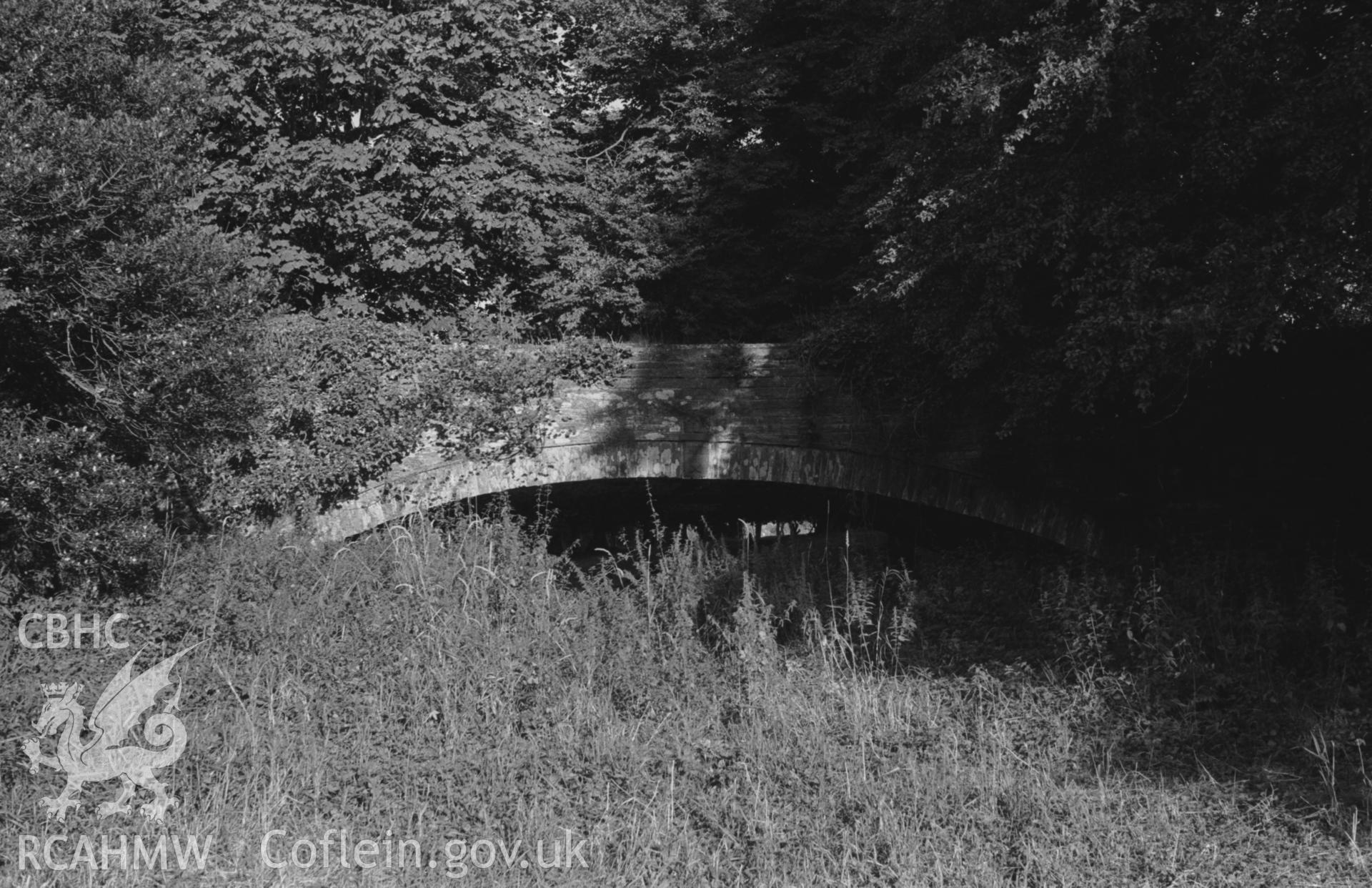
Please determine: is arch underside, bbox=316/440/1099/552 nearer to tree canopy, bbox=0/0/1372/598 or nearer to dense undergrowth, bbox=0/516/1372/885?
tree canopy, bbox=0/0/1372/598

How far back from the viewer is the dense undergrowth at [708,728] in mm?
4695

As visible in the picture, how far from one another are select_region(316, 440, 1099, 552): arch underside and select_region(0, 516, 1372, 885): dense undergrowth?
721 mm

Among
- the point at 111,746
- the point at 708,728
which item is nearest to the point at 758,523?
the point at 708,728

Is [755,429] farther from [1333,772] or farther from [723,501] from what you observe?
[1333,772]

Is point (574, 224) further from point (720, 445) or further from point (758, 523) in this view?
point (720, 445)

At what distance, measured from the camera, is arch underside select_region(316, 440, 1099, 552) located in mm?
8492

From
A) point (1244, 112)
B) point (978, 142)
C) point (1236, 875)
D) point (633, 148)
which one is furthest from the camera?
point (633, 148)

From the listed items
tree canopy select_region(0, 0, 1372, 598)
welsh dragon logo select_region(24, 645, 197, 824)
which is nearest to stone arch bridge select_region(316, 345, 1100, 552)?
tree canopy select_region(0, 0, 1372, 598)

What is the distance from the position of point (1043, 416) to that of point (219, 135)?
866 centimetres

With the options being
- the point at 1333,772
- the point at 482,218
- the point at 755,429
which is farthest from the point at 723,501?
the point at 1333,772

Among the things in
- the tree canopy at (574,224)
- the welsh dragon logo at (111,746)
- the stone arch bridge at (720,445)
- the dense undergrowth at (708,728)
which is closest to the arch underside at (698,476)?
the stone arch bridge at (720,445)

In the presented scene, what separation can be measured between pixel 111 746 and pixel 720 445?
4.88 metres

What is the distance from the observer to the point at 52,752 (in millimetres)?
5309

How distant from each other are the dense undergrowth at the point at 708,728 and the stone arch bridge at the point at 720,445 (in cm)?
87
